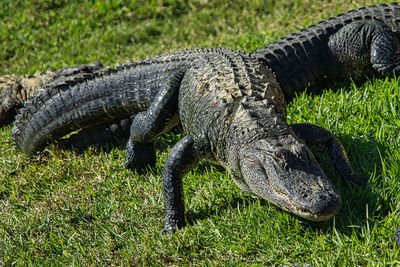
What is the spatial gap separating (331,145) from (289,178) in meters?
0.86

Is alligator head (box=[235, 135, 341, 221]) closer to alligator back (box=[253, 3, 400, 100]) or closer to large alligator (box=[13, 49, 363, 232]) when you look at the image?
large alligator (box=[13, 49, 363, 232])

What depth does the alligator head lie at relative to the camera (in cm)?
297

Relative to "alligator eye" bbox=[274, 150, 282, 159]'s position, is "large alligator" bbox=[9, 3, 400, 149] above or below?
below

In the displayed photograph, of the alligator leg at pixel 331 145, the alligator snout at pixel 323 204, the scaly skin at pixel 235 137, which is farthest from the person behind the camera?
the alligator leg at pixel 331 145

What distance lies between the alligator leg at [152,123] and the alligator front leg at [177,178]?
641 mm

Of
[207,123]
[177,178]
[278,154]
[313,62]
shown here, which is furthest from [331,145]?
[313,62]

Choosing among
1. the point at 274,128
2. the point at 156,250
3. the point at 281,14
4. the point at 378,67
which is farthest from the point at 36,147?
the point at 281,14

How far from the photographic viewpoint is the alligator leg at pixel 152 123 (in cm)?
457

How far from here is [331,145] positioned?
12.6 feet

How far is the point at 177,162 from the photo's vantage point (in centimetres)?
395

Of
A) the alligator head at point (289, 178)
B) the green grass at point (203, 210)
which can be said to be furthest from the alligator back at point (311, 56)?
the alligator head at point (289, 178)

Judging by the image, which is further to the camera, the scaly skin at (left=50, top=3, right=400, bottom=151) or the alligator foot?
the scaly skin at (left=50, top=3, right=400, bottom=151)

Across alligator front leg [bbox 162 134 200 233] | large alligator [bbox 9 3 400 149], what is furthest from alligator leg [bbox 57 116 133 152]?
alligator front leg [bbox 162 134 200 233]

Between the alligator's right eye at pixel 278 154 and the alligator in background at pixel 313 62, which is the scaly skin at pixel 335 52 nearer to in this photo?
the alligator in background at pixel 313 62
